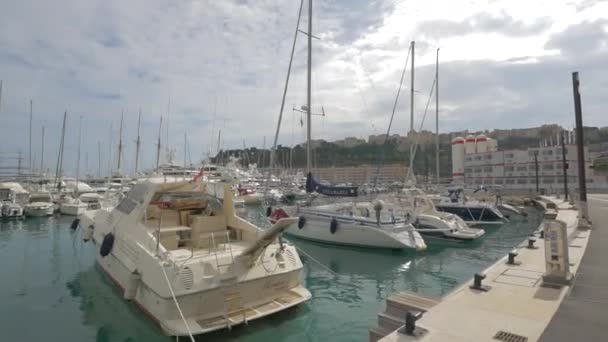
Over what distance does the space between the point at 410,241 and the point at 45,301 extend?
12.7 m

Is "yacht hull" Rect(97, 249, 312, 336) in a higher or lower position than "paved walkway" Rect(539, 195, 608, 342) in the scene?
lower

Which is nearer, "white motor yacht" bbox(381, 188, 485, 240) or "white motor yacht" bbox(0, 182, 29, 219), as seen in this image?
"white motor yacht" bbox(381, 188, 485, 240)

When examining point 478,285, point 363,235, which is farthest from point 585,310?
point 363,235

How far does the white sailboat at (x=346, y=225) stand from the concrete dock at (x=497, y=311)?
24.3 feet

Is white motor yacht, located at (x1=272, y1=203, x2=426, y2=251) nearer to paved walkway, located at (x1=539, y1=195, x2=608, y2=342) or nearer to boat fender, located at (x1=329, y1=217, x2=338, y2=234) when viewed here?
boat fender, located at (x1=329, y1=217, x2=338, y2=234)

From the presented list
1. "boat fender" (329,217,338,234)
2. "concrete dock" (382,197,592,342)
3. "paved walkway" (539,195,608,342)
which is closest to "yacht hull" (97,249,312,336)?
"concrete dock" (382,197,592,342)

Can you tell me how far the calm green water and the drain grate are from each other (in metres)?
2.93

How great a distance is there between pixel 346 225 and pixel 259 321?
9126 mm

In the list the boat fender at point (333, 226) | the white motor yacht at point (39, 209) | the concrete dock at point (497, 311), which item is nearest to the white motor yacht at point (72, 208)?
the white motor yacht at point (39, 209)

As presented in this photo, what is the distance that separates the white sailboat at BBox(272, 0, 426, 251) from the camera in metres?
14.8

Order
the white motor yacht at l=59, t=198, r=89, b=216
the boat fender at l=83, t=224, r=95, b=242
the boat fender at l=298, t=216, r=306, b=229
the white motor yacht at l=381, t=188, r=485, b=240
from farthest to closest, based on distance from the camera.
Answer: the white motor yacht at l=59, t=198, r=89, b=216 → the boat fender at l=298, t=216, r=306, b=229 → the white motor yacht at l=381, t=188, r=485, b=240 → the boat fender at l=83, t=224, r=95, b=242

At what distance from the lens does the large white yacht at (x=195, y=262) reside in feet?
20.6

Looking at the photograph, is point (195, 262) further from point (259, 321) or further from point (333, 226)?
point (333, 226)

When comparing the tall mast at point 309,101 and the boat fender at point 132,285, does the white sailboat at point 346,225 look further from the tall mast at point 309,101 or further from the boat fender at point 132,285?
the boat fender at point 132,285
